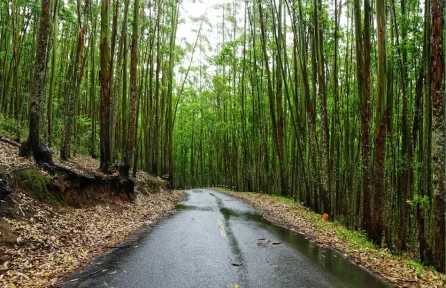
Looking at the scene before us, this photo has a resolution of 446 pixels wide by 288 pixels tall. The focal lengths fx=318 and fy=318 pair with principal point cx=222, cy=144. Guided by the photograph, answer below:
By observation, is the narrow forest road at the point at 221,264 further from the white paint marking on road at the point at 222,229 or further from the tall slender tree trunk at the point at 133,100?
the tall slender tree trunk at the point at 133,100

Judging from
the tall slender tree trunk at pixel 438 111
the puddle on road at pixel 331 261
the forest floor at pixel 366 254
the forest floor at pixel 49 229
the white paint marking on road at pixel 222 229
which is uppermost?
the tall slender tree trunk at pixel 438 111

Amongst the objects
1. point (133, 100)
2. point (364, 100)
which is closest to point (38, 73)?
point (133, 100)

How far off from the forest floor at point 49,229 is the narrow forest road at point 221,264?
599mm

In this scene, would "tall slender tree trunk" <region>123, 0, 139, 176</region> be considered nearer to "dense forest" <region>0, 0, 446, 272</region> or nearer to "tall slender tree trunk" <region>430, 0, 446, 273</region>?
"dense forest" <region>0, 0, 446, 272</region>

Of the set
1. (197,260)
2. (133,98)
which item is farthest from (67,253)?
(133,98)

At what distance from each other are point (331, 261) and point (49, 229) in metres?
5.87

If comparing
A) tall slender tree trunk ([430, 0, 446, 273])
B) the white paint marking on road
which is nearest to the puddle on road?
the white paint marking on road

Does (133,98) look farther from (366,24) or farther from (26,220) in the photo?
(366,24)

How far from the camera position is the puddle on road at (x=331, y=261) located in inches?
198

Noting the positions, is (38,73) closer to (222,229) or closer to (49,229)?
(49,229)

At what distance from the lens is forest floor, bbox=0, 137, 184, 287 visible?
5.08 meters

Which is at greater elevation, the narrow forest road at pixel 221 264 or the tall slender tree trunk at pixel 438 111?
the tall slender tree trunk at pixel 438 111

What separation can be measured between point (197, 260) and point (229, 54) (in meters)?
18.4

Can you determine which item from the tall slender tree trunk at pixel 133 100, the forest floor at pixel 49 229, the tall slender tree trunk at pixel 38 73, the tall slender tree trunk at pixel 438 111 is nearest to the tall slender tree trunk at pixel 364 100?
the tall slender tree trunk at pixel 438 111
